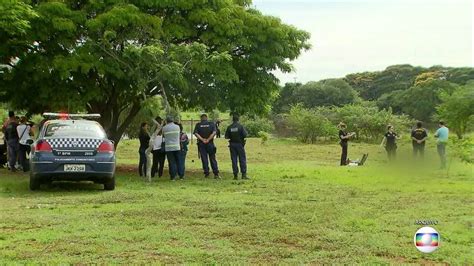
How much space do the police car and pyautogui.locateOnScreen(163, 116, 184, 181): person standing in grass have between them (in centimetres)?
255

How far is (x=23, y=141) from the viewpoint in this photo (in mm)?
16484

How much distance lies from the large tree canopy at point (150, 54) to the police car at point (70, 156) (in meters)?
3.54

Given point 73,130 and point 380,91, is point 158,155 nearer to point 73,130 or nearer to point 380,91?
point 73,130

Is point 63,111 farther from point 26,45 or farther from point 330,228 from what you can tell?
point 330,228

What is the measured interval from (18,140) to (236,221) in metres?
10.2

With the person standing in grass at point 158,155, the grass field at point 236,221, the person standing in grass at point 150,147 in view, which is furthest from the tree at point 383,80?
the grass field at point 236,221

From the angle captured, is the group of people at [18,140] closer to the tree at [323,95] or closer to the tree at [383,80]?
the tree at [383,80]

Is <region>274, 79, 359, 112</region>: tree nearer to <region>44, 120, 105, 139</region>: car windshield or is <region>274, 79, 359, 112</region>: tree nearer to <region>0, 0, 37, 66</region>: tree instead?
<region>0, 0, 37, 66</region>: tree

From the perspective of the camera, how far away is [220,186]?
44.3 ft

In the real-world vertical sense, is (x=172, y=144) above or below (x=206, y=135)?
below

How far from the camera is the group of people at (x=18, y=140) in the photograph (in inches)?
653

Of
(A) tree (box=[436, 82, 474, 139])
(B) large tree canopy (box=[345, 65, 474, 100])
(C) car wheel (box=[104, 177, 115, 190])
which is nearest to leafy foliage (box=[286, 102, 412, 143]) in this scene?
(A) tree (box=[436, 82, 474, 139])

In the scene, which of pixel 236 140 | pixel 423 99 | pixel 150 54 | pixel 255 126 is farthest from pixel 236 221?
pixel 255 126

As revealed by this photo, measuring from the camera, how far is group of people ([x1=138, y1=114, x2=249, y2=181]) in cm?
1480
